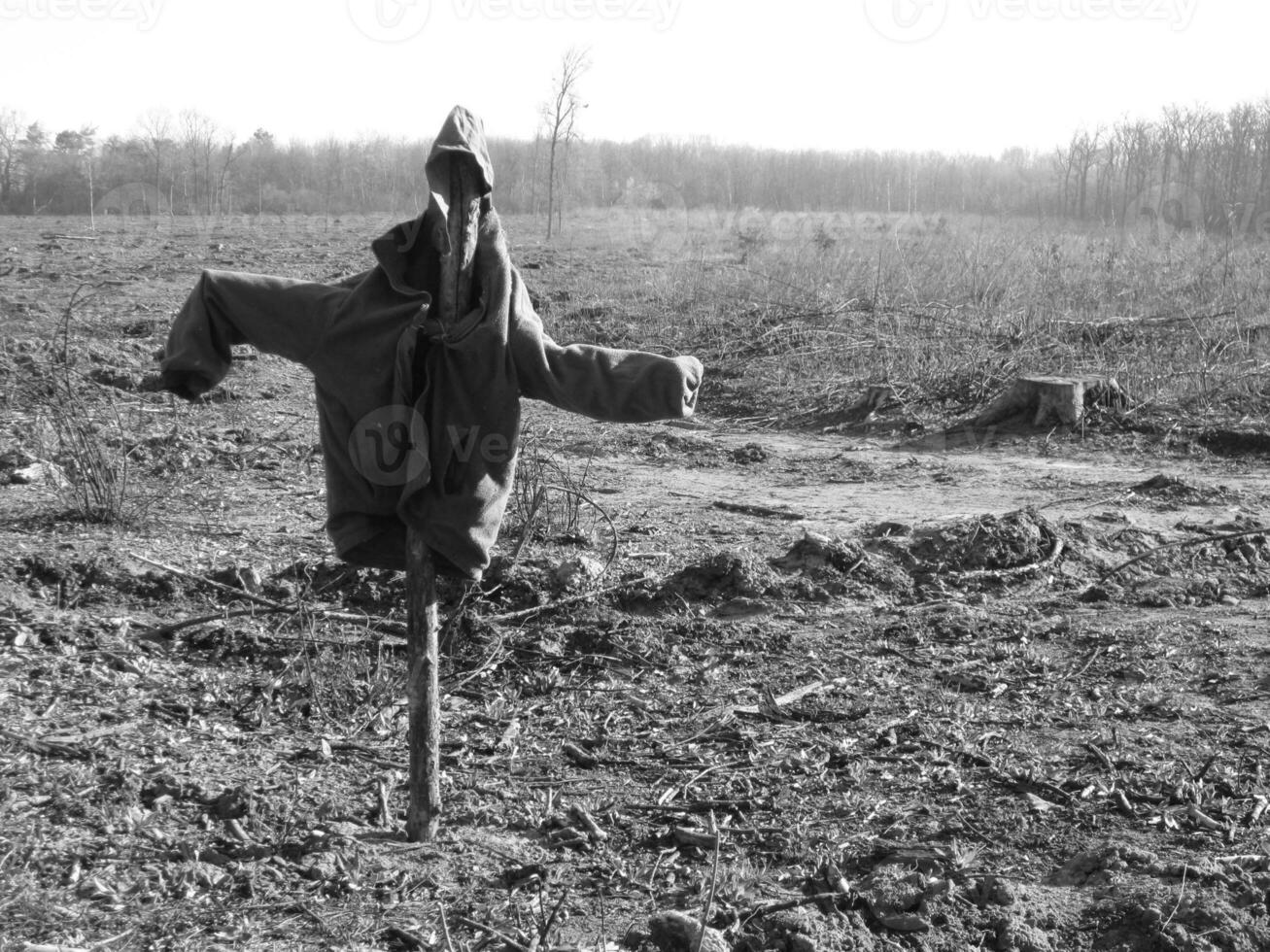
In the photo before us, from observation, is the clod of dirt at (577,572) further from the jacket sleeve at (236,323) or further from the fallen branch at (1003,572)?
the jacket sleeve at (236,323)

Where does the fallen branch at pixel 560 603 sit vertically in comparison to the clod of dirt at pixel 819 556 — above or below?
below

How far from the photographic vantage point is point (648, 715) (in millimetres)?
3596

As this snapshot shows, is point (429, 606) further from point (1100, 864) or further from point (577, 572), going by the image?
point (577, 572)

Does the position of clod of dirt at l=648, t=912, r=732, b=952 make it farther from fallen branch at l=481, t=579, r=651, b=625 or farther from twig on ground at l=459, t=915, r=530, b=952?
fallen branch at l=481, t=579, r=651, b=625

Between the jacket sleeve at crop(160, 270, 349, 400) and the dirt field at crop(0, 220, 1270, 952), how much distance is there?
1.05 meters

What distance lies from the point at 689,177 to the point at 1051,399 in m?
51.4

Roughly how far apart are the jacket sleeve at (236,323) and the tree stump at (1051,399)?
7215 mm

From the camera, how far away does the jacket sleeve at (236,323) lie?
223 cm

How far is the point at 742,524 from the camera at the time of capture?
5863 millimetres

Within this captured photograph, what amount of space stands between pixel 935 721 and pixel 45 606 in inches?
116

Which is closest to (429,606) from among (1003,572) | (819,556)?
(819,556)

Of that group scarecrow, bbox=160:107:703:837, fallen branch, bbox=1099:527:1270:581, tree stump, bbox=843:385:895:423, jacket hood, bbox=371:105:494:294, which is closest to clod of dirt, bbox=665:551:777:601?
fallen branch, bbox=1099:527:1270:581

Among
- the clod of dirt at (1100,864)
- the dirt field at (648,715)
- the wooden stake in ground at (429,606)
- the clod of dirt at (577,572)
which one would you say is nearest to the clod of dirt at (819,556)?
the dirt field at (648,715)

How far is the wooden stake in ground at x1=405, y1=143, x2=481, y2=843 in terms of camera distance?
2246mm
